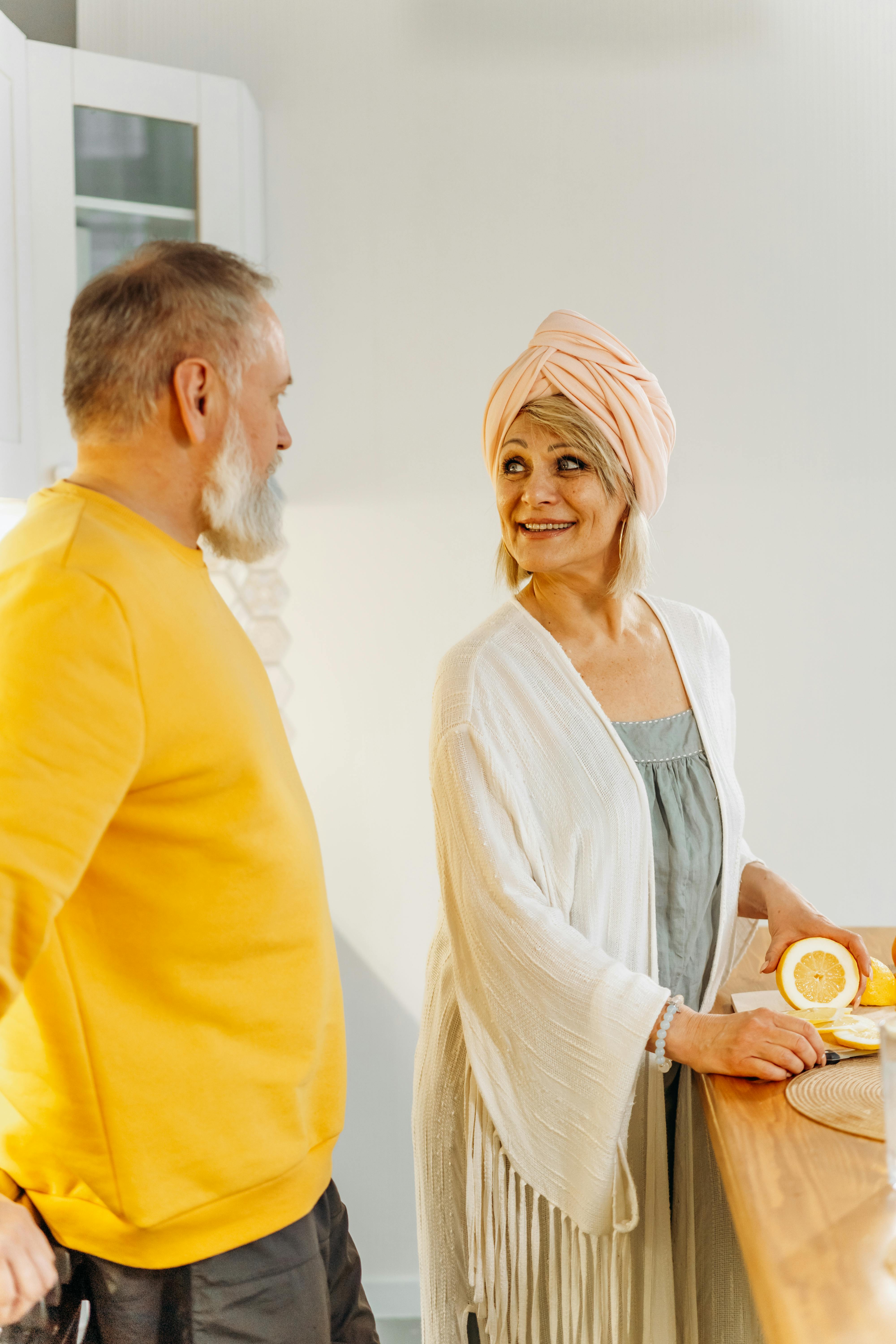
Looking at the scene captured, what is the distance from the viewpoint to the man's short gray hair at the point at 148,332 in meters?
0.93

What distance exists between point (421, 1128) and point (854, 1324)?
83 centimetres

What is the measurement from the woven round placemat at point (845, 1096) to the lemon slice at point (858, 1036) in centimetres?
1

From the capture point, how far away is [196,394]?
94 centimetres

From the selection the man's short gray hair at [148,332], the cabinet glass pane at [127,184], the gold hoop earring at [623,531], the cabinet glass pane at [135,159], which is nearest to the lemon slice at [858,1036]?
the gold hoop earring at [623,531]

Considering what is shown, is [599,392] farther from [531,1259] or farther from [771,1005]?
[531,1259]

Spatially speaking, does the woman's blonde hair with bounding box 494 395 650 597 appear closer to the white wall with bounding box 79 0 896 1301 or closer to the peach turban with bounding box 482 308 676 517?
the peach turban with bounding box 482 308 676 517

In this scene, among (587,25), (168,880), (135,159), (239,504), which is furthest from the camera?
(587,25)

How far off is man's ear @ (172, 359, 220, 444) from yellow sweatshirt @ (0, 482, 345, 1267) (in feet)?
0.31

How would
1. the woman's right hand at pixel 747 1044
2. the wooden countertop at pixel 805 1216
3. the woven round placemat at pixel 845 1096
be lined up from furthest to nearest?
1. the woman's right hand at pixel 747 1044
2. the woven round placemat at pixel 845 1096
3. the wooden countertop at pixel 805 1216

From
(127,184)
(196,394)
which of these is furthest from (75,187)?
(196,394)

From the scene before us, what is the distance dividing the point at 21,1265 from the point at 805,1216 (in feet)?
1.76

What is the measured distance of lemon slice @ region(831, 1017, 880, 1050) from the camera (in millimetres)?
1043

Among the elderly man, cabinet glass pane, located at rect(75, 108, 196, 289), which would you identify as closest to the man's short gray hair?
the elderly man

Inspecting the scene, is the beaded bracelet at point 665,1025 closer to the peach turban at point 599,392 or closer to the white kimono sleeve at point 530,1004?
the white kimono sleeve at point 530,1004
